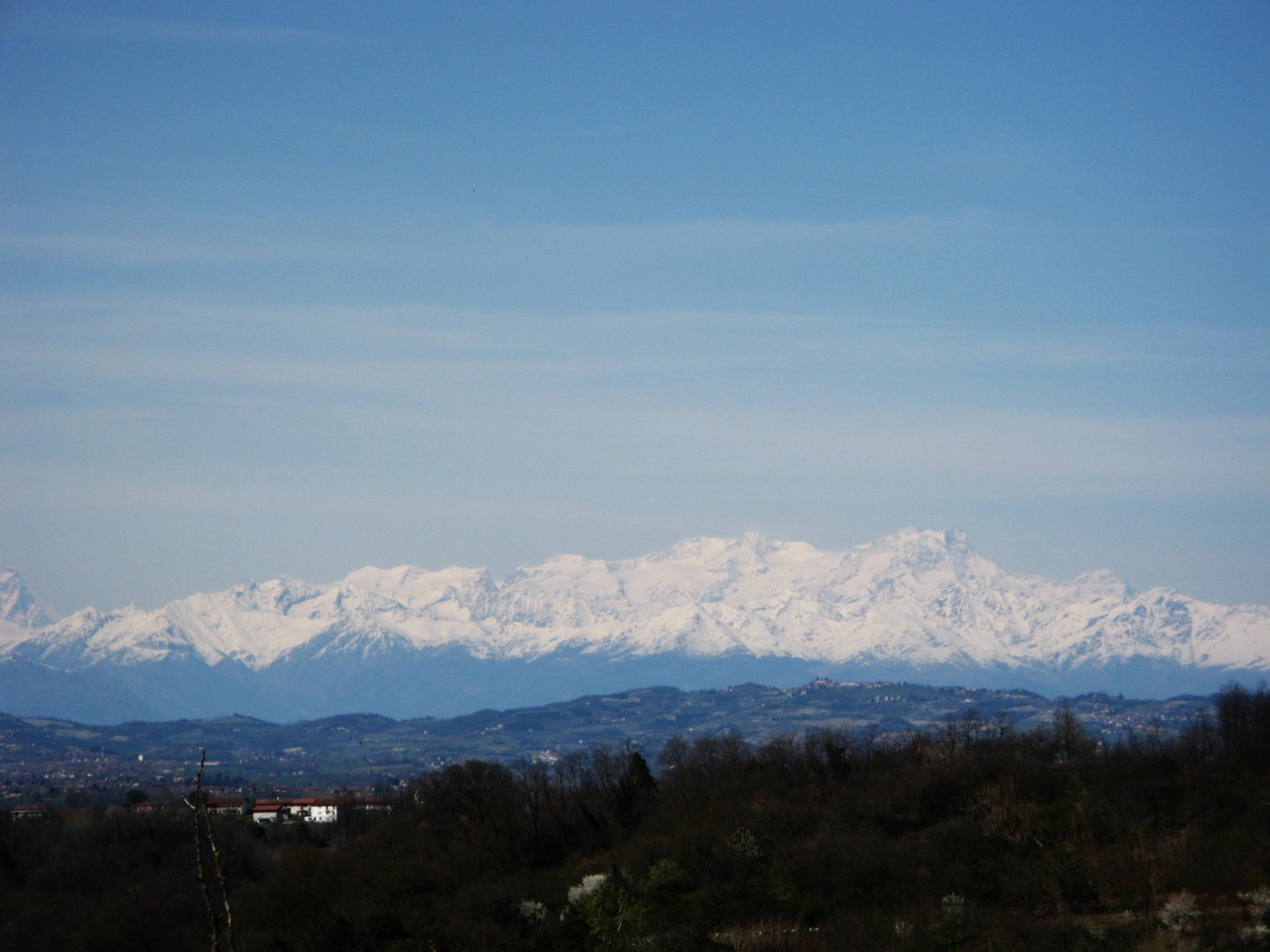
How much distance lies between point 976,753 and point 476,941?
1664 inches

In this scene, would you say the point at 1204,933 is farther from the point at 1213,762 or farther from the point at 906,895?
the point at 1213,762

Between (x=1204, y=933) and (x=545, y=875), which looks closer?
(x=1204, y=933)

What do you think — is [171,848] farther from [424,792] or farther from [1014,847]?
[1014,847]

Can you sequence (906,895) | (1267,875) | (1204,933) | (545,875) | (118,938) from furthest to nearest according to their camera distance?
(545,875), (118,938), (906,895), (1267,875), (1204,933)

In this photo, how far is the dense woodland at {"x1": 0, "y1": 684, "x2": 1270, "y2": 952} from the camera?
60.1 m

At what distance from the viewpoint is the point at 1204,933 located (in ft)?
178

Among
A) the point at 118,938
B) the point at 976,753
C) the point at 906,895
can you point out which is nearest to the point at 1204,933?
the point at 906,895

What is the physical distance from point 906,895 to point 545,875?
2742 centimetres

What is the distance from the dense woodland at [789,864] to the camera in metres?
60.1

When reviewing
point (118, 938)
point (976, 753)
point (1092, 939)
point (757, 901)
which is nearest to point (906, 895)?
point (757, 901)

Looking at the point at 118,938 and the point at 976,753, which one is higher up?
the point at 976,753

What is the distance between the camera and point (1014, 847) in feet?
254

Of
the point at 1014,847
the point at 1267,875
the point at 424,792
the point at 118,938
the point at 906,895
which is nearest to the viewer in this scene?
the point at 1267,875

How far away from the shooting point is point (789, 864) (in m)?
77.2
